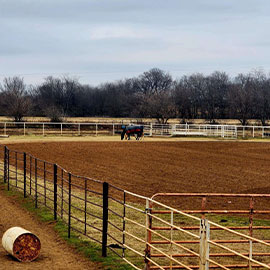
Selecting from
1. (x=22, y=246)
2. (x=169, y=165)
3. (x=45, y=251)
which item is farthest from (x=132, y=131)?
(x=22, y=246)

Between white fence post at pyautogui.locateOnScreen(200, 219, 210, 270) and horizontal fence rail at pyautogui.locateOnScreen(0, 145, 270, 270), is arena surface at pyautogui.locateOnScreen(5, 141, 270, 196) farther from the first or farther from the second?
white fence post at pyautogui.locateOnScreen(200, 219, 210, 270)

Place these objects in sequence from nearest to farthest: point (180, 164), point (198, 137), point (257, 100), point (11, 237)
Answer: point (11, 237) < point (180, 164) < point (198, 137) < point (257, 100)

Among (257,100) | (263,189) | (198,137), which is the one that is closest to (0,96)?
(257,100)

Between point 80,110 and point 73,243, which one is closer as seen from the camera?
point 73,243

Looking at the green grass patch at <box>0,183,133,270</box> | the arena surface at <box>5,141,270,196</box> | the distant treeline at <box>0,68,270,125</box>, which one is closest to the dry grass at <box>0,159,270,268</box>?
the green grass patch at <box>0,183,133,270</box>

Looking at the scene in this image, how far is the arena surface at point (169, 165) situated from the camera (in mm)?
22672

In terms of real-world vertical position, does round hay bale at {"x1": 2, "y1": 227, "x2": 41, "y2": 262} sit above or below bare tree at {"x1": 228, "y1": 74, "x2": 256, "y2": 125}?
below

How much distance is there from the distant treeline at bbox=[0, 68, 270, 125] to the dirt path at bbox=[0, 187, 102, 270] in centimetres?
7173

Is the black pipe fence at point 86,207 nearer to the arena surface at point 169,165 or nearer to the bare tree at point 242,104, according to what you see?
the arena surface at point 169,165

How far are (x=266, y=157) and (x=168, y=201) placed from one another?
1855cm

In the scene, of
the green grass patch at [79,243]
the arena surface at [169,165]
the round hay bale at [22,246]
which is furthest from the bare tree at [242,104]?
the round hay bale at [22,246]

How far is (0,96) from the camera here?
344 ft

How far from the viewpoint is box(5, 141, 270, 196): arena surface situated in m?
22.7

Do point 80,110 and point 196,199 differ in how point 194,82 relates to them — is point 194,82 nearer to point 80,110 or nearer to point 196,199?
point 80,110
